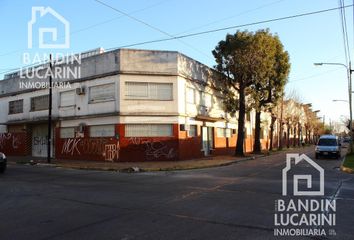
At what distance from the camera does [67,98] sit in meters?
30.8

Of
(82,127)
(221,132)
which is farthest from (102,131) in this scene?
(221,132)

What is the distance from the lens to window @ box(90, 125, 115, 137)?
27.4 metres

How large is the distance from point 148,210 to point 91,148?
66.2 ft

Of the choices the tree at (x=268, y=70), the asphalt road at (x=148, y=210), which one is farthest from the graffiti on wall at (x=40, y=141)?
the asphalt road at (x=148, y=210)

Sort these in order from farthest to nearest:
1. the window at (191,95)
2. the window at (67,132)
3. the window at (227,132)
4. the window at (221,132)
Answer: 1. the window at (227,132)
2. the window at (221,132)
3. the window at (67,132)
4. the window at (191,95)

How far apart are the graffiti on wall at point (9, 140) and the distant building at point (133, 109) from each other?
3999mm

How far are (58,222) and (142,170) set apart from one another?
43.9ft

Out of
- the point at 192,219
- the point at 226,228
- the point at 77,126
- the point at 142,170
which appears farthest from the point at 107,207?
the point at 77,126

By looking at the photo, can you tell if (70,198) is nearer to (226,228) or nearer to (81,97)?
(226,228)

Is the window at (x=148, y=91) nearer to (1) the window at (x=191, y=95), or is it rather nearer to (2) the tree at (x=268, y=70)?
(1) the window at (x=191, y=95)

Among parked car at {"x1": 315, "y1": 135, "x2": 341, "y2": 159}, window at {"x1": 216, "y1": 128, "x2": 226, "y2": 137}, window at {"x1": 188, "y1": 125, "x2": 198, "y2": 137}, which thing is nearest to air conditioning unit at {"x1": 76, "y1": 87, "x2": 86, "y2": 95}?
window at {"x1": 188, "y1": 125, "x2": 198, "y2": 137}

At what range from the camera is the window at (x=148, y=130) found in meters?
27.0

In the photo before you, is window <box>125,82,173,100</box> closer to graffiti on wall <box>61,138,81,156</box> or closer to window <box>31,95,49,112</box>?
graffiti on wall <box>61,138,81,156</box>

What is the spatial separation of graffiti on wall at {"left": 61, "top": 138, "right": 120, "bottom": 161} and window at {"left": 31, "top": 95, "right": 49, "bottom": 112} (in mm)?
4592
